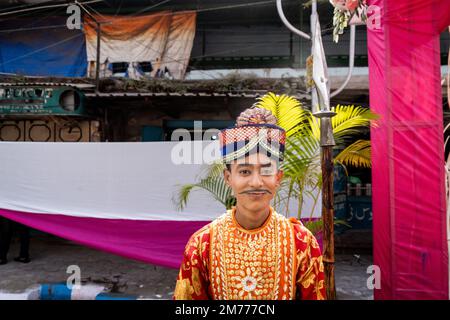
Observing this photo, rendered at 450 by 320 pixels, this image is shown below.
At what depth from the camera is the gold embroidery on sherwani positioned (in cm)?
174

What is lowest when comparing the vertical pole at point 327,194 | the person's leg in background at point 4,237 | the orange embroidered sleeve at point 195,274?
the person's leg in background at point 4,237

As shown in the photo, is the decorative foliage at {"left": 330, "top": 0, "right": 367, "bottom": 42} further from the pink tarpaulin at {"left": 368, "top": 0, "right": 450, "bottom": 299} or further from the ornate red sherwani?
the ornate red sherwani

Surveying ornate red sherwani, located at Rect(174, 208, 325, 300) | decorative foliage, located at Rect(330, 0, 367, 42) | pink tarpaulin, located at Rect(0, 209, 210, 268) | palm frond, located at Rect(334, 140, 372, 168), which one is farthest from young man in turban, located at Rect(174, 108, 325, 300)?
pink tarpaulin, located at Rect(0, 209, 210, 268)

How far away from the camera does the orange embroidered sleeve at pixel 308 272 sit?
5.81 feet

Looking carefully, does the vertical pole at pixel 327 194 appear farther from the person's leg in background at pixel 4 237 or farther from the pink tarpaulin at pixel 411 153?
the person's leg in background at pixel 4 237

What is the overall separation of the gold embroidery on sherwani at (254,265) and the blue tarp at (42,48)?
24.5ft

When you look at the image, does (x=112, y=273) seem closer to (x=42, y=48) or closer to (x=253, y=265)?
(x=253, y=265)

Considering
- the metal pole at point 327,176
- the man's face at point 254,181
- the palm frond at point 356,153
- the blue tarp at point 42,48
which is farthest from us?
the blue tarp at point 42,48

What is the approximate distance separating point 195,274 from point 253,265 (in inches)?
12.7

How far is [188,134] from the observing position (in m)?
7.88

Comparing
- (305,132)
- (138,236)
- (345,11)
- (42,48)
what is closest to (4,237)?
(138,236)

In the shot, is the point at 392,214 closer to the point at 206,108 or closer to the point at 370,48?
the point at 370,48

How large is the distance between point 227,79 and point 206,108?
1.66 m

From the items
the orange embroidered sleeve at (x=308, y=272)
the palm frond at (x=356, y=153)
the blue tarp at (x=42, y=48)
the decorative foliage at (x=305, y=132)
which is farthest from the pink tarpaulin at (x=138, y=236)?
the blue tarp at (x=42, y=48)
